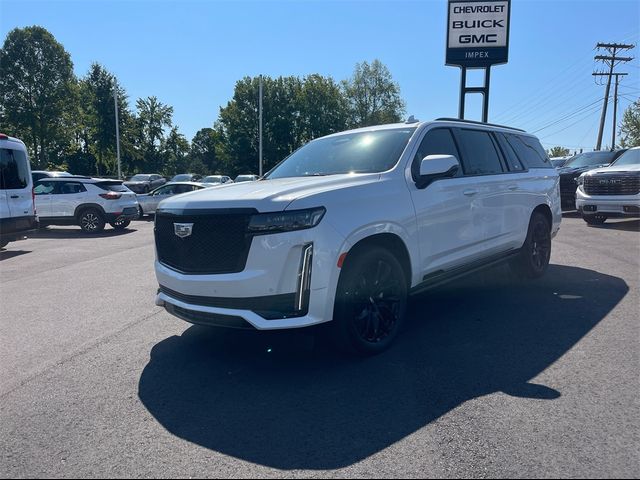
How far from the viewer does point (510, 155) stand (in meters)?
6.57

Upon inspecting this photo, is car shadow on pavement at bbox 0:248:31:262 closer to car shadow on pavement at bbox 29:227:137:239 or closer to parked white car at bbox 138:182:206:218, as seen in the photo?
car shadow on pavement at bbox 29:227:137:239

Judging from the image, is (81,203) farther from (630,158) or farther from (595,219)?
(630,158)

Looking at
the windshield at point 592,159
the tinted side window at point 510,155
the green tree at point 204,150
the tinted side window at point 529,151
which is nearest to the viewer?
the tinted side window at point 510,155

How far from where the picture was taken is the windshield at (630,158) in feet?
44.6

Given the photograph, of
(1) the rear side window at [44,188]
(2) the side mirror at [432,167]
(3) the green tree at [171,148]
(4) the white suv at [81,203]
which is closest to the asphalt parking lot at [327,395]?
(2) the side mirror at [432,167]

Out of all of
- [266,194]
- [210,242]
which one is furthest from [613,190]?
[210,242]

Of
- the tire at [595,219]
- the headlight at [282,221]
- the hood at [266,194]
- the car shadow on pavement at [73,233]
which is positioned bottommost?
the car shadow on pavement at [73,233]

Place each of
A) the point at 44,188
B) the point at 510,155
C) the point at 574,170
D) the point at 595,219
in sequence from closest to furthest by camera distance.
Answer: the point at 510,155 < the point at 595,219 < the point at 44,188 < the point at 574,170

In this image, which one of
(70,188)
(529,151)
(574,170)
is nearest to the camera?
(529,151)

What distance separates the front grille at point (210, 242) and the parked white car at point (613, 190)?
12075 millimetres

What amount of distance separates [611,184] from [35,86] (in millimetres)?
45285

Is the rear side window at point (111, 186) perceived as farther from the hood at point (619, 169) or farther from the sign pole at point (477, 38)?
the hood at point (619, 169)

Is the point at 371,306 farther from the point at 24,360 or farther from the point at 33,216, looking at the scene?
the point at 33,216

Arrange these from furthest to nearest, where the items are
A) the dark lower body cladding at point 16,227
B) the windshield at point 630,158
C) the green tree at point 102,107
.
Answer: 1. the green tree at point 102,107
2. the windshield at point 630,158
3. the dark lower body cladding at point 16,227
